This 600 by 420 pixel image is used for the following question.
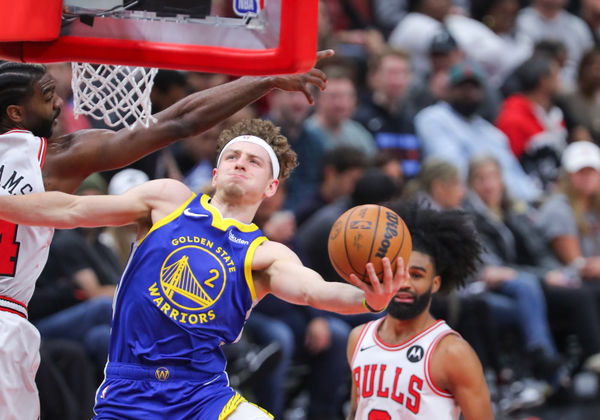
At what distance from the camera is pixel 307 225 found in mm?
7801

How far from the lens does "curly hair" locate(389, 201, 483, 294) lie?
511cm

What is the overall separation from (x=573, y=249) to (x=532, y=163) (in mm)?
1457

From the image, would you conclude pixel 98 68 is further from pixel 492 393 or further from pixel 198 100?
pixel 492 393

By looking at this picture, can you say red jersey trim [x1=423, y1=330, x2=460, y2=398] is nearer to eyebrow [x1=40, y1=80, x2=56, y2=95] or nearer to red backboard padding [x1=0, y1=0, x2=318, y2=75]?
red backboard padding [x1=0, y1=0, x2=318, y2=75]

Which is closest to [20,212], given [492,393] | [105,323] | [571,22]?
[105,323]

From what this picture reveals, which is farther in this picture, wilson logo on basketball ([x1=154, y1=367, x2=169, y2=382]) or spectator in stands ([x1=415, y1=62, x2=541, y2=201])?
spectator in stands ([x1=415, y1=62, x2=541, y2=201])

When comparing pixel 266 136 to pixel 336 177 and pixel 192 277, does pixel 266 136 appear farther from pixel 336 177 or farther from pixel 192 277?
pixel 336 177

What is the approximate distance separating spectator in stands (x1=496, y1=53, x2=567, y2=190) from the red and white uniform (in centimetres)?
674

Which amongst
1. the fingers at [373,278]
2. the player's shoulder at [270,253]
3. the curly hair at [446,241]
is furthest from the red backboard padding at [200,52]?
the curly hair at [446,241]

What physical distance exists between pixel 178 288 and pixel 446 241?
1.63 meters

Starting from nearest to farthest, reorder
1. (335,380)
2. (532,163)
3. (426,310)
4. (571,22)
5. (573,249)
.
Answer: (426,310), (335,380), (573,249), (532,163), (571,22)

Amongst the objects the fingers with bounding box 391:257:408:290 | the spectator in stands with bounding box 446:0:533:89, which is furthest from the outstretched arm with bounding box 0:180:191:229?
the spectator in stands with bounding box 446:0:533:89

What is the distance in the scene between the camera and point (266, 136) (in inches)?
183

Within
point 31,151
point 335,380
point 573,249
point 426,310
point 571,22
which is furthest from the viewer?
point 571,22
